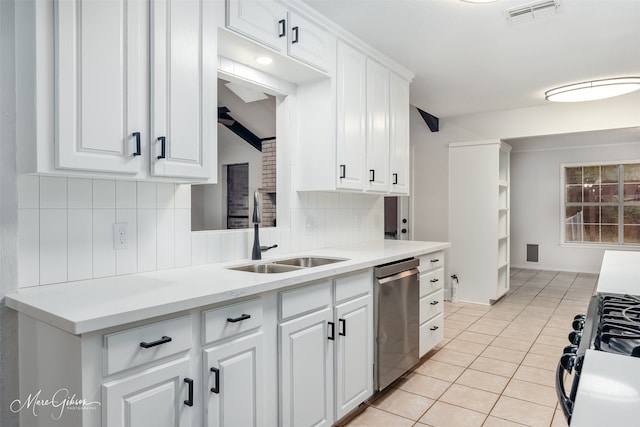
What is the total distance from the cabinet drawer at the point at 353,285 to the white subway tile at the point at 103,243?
3.63 ft

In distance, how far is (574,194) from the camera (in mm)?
7516

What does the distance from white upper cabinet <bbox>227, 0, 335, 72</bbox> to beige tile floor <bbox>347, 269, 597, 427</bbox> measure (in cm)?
218

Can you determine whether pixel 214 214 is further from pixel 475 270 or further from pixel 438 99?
pixel 475 270

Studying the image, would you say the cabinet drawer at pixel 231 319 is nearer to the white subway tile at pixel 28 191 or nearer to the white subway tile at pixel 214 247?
the white subway tile at pixel 214 247

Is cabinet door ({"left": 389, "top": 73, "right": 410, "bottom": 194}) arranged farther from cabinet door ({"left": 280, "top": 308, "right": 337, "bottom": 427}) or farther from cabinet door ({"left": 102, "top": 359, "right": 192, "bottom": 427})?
cabinet door ({"left": 102, "top": 359, "right": 192, "bottom": 427})

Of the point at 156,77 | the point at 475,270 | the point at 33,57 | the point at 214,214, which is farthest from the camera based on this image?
the point at 475,270

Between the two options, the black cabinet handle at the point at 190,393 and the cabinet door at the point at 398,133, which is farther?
the cabinet door at the point at 398,133

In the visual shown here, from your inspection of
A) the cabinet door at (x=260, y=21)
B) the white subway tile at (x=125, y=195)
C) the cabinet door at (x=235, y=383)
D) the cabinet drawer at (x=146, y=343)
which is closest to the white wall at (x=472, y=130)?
the cabinet door at (x=260, y=21)

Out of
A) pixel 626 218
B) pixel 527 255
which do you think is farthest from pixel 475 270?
pixel 626 218

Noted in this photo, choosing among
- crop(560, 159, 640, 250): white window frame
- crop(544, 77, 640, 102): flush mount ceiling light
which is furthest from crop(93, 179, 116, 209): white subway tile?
crop(560, 159, 640, 250): white window frame

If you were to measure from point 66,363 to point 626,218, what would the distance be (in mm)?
8475

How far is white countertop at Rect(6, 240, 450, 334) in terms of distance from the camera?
1215 millimetres

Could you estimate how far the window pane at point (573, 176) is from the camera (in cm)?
746

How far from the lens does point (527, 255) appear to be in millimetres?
7906
